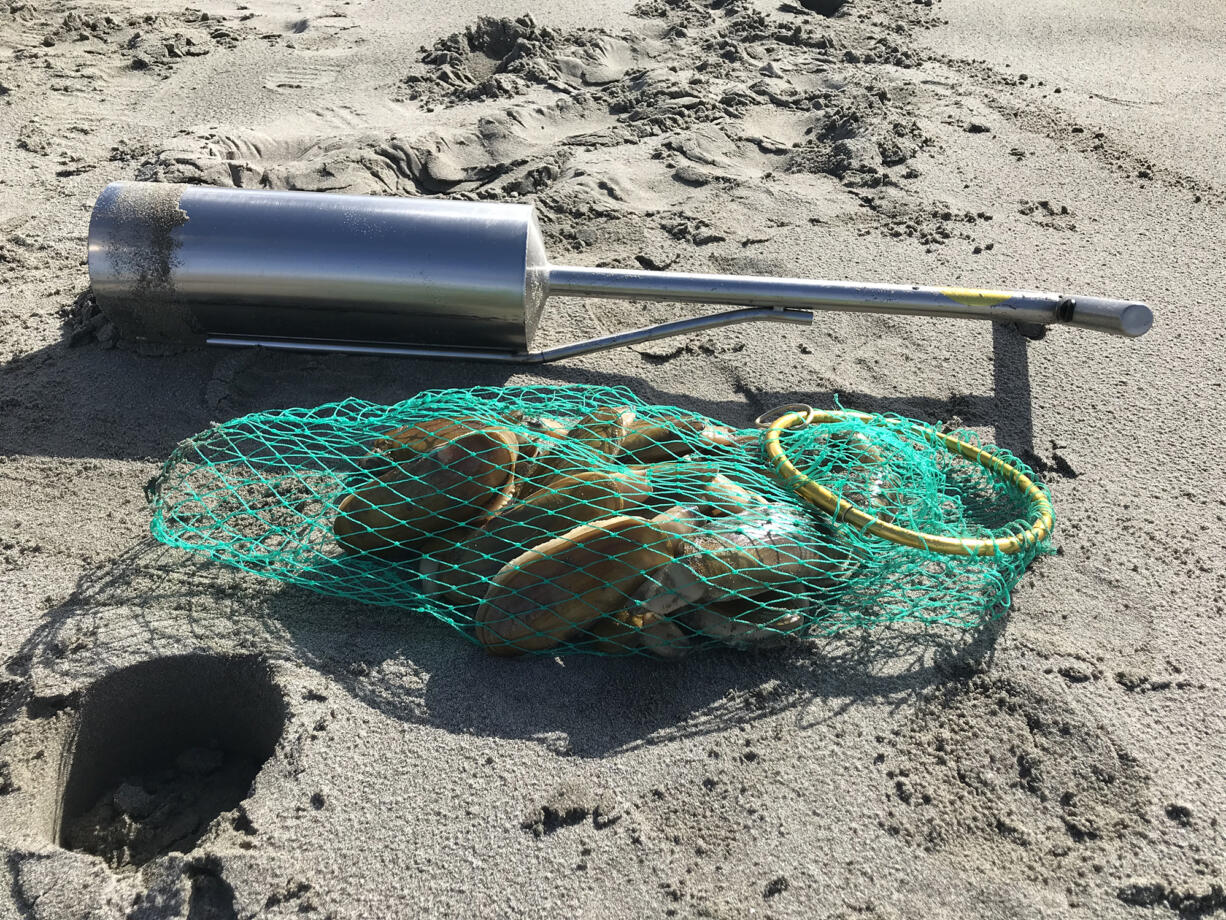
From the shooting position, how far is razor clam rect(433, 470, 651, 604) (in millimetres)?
2414

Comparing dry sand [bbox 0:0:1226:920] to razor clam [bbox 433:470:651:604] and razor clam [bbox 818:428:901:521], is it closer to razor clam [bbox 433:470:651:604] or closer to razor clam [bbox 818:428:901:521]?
razor clam [bbox 433:470:651:604]

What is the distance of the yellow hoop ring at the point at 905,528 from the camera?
2416mm

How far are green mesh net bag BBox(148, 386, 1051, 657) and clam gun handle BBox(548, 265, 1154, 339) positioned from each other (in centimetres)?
63

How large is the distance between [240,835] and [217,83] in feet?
15.6

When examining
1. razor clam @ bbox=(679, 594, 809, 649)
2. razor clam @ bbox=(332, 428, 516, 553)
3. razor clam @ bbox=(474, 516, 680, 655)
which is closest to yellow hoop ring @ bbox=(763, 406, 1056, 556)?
razor clam @ bbox=(679, 594, 809, 649)

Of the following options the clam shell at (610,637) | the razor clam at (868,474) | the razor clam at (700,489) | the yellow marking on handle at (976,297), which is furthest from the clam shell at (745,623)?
the yellow marking on handle at (976,297)

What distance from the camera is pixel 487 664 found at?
2.29 m

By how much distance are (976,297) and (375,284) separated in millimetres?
2063

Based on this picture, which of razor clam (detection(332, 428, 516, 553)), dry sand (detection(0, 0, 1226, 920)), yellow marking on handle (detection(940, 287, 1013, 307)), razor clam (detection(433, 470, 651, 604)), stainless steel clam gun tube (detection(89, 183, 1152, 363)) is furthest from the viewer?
yellow marking on handle (detection(940, 287, 1013, 307))

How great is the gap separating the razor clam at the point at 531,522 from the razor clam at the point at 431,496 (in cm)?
9

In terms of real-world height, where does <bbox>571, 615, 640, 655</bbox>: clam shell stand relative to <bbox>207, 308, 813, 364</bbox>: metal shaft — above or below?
below

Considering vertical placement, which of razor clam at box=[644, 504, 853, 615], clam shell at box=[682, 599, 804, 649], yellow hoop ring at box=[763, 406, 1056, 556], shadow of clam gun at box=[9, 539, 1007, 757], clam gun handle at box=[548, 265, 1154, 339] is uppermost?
clam gun handle at box=[548, 265, 1154, 339]

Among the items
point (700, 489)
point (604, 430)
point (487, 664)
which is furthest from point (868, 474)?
point (487, 664)

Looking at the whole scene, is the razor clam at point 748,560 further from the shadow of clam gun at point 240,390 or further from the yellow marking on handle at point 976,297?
the yellow marking on handle at point 976,297
